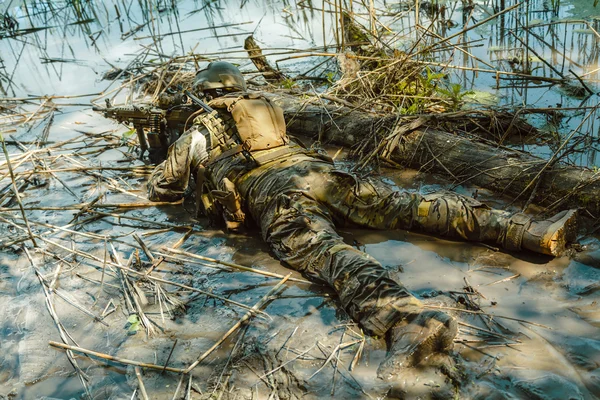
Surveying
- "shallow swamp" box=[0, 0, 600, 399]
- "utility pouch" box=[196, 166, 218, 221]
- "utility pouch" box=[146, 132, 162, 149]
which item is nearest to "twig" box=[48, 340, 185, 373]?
"shallow swamp" box=[0, 0, 600, 399]

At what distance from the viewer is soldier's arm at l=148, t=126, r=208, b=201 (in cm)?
440

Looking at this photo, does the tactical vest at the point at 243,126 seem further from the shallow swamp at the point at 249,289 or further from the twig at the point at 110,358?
the twig at the point at 110,358

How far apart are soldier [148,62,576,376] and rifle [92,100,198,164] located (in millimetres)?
504

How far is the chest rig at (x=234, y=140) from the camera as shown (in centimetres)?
408

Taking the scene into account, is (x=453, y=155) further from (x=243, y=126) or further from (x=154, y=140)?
(x=154, y=140)

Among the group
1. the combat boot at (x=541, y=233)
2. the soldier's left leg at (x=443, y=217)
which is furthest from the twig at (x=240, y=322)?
the combat boot at (x=541, y=233)

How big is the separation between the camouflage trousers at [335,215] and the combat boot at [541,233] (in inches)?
2.7

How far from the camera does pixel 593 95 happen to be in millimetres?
5660

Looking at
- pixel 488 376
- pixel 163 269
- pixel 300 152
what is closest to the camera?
pixel 488 376

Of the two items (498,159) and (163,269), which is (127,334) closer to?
(163,269)

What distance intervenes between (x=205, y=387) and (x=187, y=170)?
219 centimetres

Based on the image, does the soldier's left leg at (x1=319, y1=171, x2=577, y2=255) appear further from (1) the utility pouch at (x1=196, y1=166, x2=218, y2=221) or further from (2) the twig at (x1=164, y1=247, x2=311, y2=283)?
(1) the utility pouch at (x1=196, y1=166, x2=218, y2=221)

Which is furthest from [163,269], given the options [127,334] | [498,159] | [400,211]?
[498,159]

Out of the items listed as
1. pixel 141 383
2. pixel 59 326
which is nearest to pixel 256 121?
pixel 59 326
